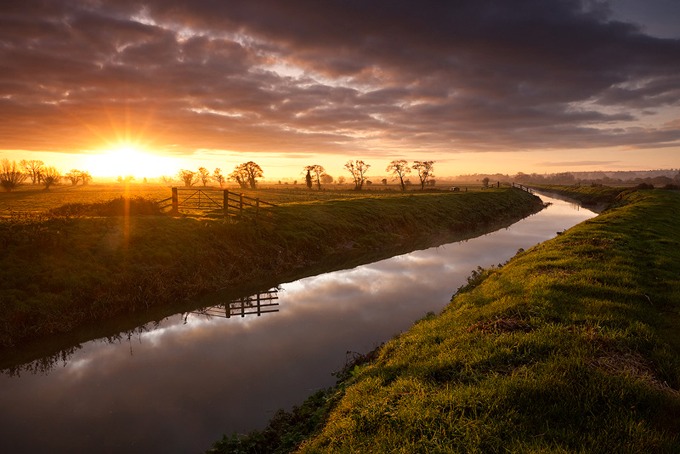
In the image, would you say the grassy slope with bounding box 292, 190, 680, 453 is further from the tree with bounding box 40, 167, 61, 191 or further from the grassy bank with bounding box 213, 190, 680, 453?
the tree with bounding box 40, 167, 61, 191

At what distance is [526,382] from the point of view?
266 inches

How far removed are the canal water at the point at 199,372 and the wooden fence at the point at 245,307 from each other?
0.20ft

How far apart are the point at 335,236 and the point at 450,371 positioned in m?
27.9

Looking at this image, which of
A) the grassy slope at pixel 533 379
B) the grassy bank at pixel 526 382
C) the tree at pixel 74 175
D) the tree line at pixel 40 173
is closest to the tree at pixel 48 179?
the tree line at pixel 40 173

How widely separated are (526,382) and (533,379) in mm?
165

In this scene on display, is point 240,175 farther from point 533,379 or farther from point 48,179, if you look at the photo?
point 533,379

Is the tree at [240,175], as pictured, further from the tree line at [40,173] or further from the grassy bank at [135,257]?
the grassy bank at [135,257]

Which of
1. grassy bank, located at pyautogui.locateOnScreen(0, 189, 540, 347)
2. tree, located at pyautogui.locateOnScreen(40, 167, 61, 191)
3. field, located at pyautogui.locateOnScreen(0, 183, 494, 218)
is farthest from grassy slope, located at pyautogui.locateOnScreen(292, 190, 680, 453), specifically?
tree, located at pyautogui.locateOnScreen(40, 167, 61, 191)

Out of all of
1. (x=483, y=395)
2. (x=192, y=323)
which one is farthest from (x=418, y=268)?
(x=483, y=395)

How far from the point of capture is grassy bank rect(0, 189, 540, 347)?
16.4 m

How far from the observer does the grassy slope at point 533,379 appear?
5.66m

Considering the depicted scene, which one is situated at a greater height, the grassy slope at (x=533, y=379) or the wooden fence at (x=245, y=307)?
the grassy slope at (x=533, y=379)

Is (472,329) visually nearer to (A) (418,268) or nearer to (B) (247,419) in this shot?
(B) (247,419)

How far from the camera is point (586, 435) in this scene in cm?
539
